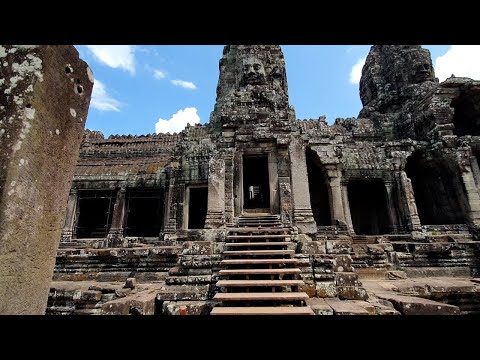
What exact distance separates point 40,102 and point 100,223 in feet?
60.2

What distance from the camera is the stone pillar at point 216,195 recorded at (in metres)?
7.43

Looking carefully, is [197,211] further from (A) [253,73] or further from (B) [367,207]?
(B) [367,207]

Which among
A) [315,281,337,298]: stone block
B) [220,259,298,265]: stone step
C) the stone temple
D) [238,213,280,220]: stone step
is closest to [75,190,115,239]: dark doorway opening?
the stone temple

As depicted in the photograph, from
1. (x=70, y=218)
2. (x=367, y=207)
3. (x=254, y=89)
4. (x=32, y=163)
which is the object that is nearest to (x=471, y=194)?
(x=367, y=207)

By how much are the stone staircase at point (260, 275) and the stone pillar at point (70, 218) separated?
11.0 metres

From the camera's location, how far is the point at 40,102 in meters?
1.76

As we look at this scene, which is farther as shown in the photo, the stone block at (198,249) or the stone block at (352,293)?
the stone block at (198,249)

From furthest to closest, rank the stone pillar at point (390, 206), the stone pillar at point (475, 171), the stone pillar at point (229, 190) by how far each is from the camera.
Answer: the stone pillar at point (390, 206) → the stone pillar at point (475, 171) → the stone pillar at point (229, 190)

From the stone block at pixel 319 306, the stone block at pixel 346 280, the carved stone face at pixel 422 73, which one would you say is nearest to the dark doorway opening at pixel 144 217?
the stone block at pixel 346 280

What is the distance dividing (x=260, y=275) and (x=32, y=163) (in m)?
3.97

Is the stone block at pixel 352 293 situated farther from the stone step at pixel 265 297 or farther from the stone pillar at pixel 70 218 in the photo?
the stone pillar at pixel 70 218

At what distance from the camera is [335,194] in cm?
1239
